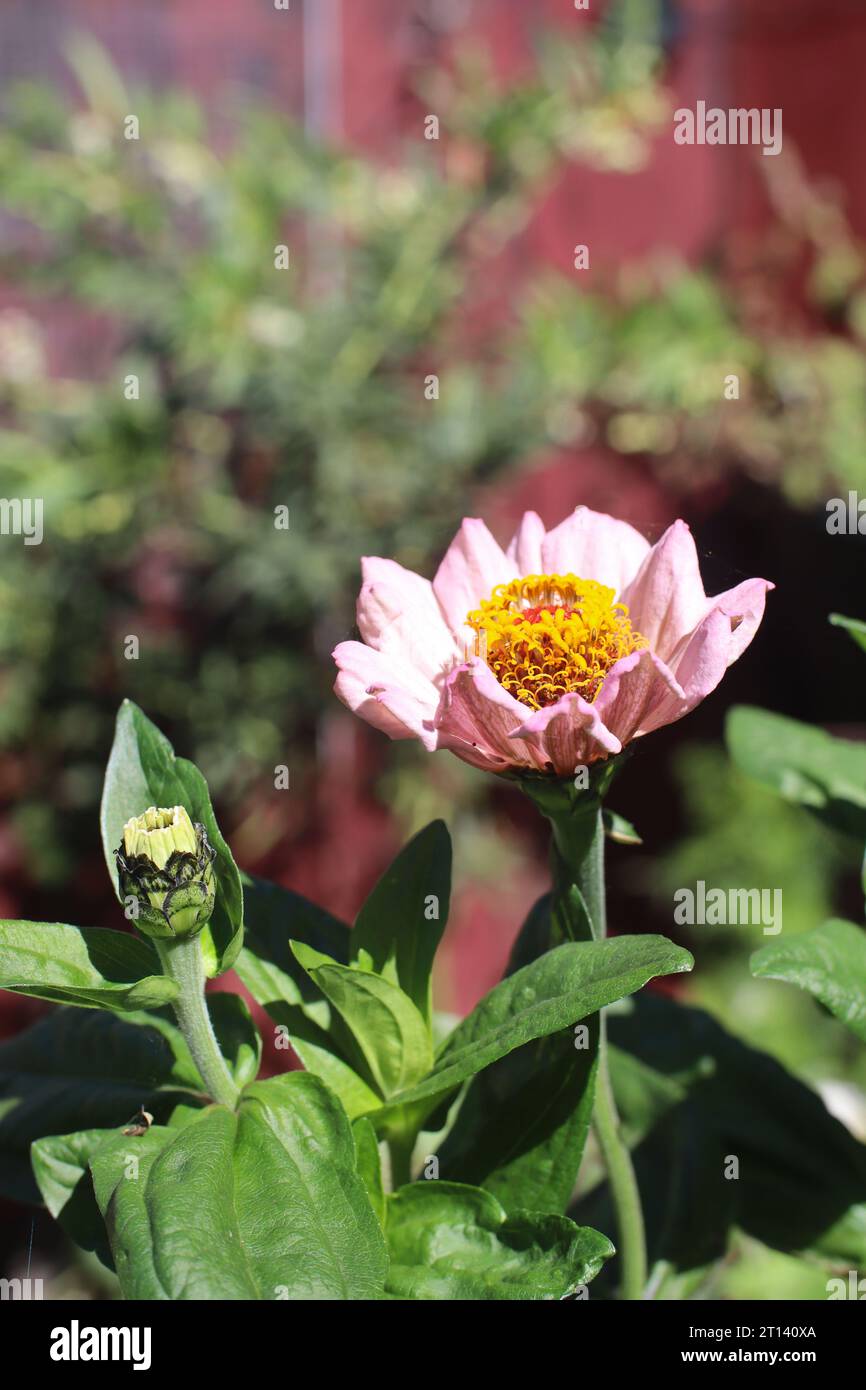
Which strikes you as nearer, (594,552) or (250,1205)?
(250,1205)

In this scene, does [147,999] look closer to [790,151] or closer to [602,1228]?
[602,1228]

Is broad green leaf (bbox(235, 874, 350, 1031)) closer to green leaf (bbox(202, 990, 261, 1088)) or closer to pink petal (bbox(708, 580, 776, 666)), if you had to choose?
green leaf (bbox(202, 990, 261, 1088))

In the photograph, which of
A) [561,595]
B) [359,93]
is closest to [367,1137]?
[561,595]

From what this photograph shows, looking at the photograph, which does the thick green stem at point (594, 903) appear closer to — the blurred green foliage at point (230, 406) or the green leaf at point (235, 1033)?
the green leaf at point (235, 1033)

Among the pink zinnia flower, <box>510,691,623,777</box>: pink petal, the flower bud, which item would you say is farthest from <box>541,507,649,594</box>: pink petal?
the flower bud

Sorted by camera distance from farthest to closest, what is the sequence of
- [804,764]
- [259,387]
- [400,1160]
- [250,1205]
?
[259,387], [804,764], [400,1160], [250,1205]

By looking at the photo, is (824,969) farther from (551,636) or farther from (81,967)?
(81,967)

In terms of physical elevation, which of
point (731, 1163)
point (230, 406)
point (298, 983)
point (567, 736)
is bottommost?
point (731, 1163)

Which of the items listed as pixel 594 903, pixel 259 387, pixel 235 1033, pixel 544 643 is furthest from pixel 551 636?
pixel 259 387
